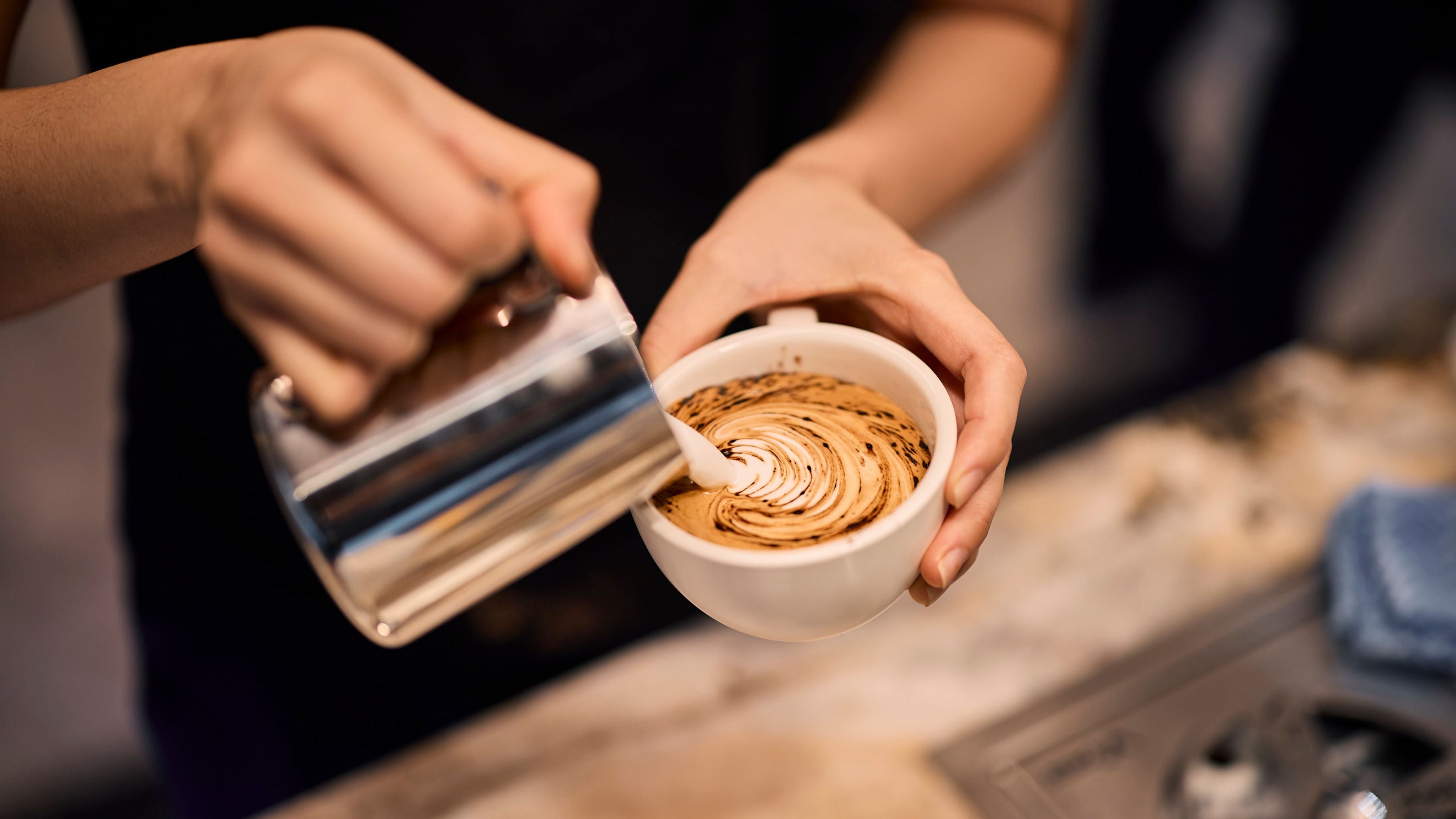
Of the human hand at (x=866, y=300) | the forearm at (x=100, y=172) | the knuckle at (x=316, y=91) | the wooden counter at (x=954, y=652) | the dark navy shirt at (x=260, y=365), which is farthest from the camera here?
the wooden counter at (x=954, y=652)

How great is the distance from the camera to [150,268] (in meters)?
0.71

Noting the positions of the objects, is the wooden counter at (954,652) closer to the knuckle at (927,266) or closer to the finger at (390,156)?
the knuckle at (927,266)

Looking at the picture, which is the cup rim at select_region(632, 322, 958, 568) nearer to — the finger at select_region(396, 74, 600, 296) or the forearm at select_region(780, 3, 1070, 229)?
the finger at select_region(396, 74, 600, 296)

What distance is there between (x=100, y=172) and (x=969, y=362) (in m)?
0.50

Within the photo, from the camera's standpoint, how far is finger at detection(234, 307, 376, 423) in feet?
1.18

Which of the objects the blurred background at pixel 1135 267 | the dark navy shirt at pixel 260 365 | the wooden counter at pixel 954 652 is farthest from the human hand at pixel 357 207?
the blurred background at pixel 1135 267

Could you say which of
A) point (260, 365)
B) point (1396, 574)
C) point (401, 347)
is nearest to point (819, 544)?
point (401, 347)

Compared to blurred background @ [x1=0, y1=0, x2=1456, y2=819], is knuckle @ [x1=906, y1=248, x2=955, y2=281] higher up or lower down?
higher up

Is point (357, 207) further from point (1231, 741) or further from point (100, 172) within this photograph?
point (1231, 741)

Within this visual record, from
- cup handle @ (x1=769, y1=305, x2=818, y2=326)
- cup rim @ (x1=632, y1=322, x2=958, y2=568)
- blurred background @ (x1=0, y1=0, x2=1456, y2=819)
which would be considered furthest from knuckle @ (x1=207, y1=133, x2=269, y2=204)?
blurred background @ (x1=0, y1=0, x2=1456, y2=819)

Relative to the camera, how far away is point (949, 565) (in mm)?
528

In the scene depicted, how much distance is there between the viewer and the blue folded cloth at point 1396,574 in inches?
33.6

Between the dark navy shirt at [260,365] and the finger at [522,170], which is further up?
the finger at [522,170]

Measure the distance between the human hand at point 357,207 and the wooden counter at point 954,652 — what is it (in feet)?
2.12
